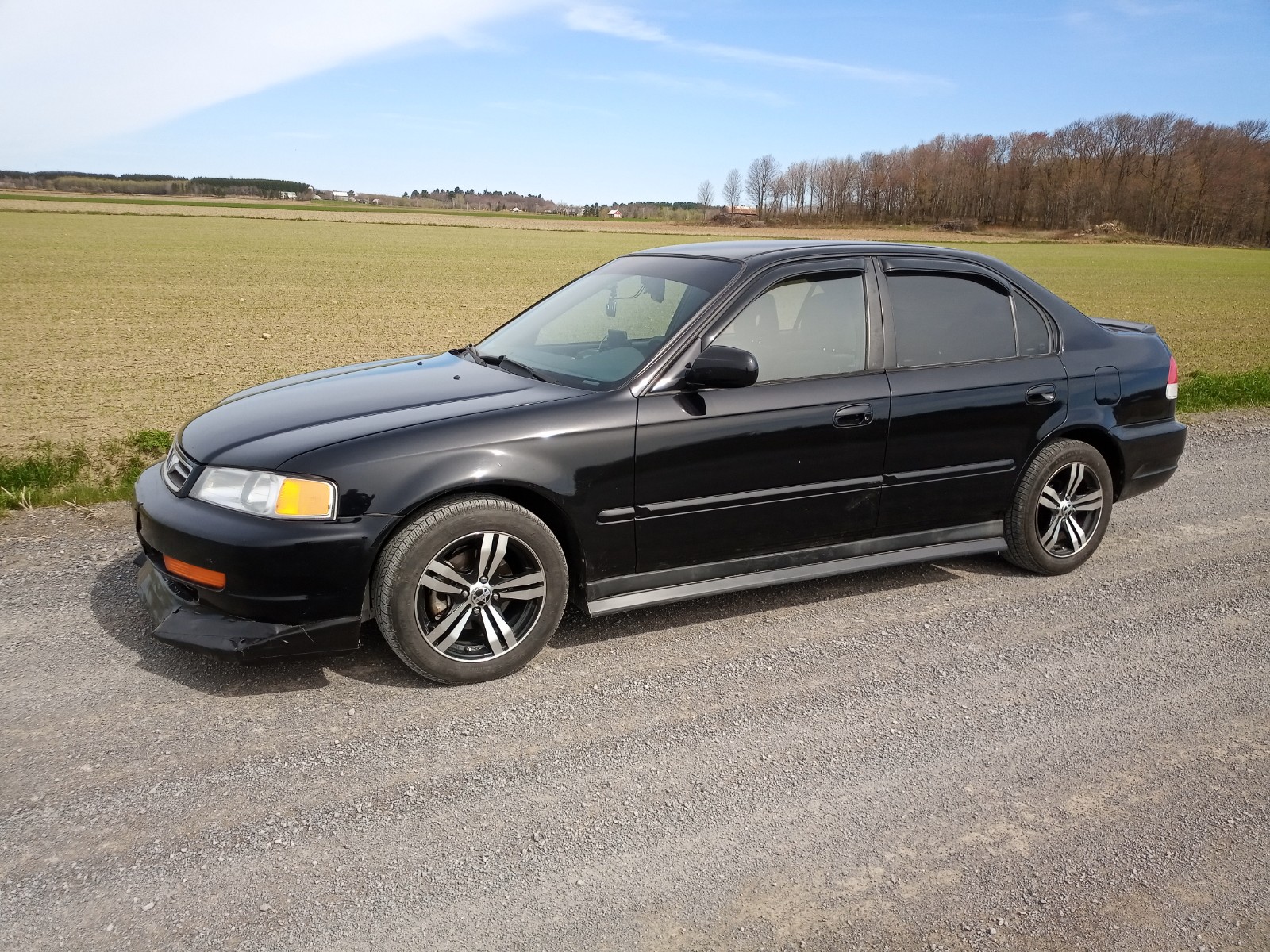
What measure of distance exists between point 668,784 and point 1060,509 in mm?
3035

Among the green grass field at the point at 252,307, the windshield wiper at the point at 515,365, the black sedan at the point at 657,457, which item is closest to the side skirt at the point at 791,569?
the black sedan at the point at 657,457

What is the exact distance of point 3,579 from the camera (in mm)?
4574

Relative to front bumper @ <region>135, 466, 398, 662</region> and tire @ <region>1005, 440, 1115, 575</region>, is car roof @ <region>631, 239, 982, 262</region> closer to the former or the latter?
tire @ <region>1005, 440, 1115, 575</region>

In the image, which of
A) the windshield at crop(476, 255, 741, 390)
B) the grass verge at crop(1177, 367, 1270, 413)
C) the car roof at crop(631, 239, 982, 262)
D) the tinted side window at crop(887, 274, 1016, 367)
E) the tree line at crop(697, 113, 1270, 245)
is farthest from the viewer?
the tree line at crop(697, 113, 1270, 245)

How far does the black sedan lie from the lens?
11.7 feet

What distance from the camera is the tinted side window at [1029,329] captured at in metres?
4.98

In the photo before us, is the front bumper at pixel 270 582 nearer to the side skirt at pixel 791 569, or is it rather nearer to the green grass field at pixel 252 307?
the side skirt at pixel 791 569

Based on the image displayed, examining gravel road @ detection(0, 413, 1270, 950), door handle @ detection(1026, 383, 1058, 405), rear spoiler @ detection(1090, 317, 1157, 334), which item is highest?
rear spoiler @ detection(1090, 317, 1157, 334)

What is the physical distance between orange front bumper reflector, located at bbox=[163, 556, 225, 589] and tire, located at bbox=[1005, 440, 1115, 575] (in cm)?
377

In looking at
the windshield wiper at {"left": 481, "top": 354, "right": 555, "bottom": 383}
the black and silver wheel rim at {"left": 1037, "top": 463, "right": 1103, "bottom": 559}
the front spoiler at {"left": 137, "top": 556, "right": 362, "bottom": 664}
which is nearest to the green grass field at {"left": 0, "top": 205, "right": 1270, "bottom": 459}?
the windshield wiper at {"left": 481, "top": 354, "right": 555, "bottom": 383}

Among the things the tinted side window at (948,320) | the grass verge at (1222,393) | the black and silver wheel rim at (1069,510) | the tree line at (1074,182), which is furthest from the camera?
the tree line at (1074,182)

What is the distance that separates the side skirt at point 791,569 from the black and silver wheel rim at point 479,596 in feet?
1.01

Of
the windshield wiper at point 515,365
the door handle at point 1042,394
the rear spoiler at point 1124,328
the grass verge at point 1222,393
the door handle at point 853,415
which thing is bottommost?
the grass verge at point 1222,393

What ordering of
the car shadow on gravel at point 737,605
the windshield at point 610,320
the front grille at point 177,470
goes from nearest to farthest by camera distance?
the front grille at point 177,470
the windshield at point 610,320
the car shadow on gravel at point 737,605
